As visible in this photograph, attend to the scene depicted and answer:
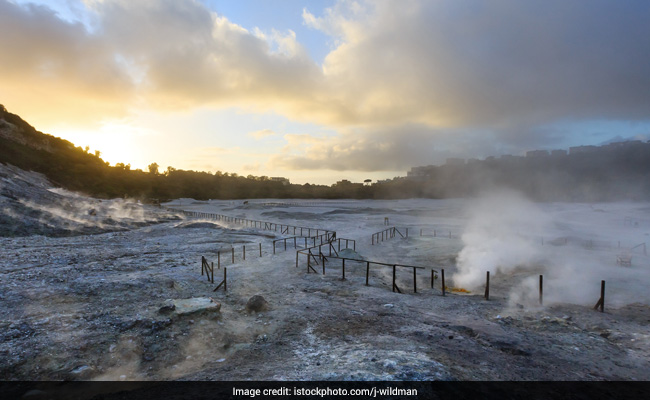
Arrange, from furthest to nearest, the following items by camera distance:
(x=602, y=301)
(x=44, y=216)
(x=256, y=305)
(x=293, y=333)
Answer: (x=44, y=216) → (x=602, y=301) → (x=256, y=305) → (x=293, y=333)

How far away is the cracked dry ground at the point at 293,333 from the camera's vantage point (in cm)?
693

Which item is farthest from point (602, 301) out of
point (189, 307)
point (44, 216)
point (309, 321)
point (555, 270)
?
point (44, 216)

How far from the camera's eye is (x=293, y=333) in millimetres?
9023

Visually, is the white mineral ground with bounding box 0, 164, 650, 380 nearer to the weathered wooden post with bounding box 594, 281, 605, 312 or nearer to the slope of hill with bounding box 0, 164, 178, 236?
the weathered wooden post with bounding box 594, 281, 605, 312

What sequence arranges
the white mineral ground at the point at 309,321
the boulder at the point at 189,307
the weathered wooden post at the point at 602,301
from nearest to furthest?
the white mineral ground at the point at 309,321 → the boulder at the point at 189,307 → the weathered wooden post at the point at 602,301

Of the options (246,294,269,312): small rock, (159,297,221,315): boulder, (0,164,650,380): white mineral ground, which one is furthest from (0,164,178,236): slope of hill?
(246,294,269,312): small rock

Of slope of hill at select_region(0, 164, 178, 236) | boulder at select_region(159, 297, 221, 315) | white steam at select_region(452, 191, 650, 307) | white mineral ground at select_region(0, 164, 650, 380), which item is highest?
slope of hill at select_region(0, 164, 178, 236)

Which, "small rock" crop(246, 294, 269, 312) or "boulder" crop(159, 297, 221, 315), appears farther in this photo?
"small rock" crop(246, 294, 269, 312)

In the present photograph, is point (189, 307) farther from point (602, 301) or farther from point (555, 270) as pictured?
point (555, 270)

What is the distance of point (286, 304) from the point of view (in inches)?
458

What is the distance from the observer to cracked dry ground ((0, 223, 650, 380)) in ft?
22.7

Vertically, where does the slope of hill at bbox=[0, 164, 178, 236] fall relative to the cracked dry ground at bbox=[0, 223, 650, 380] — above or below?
above

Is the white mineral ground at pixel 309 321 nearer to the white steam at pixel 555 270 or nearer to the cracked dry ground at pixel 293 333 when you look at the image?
the cracked dry ground at pixel 293 333

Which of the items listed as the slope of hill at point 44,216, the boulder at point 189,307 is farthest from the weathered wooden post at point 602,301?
the slope of hill at point 44,216
